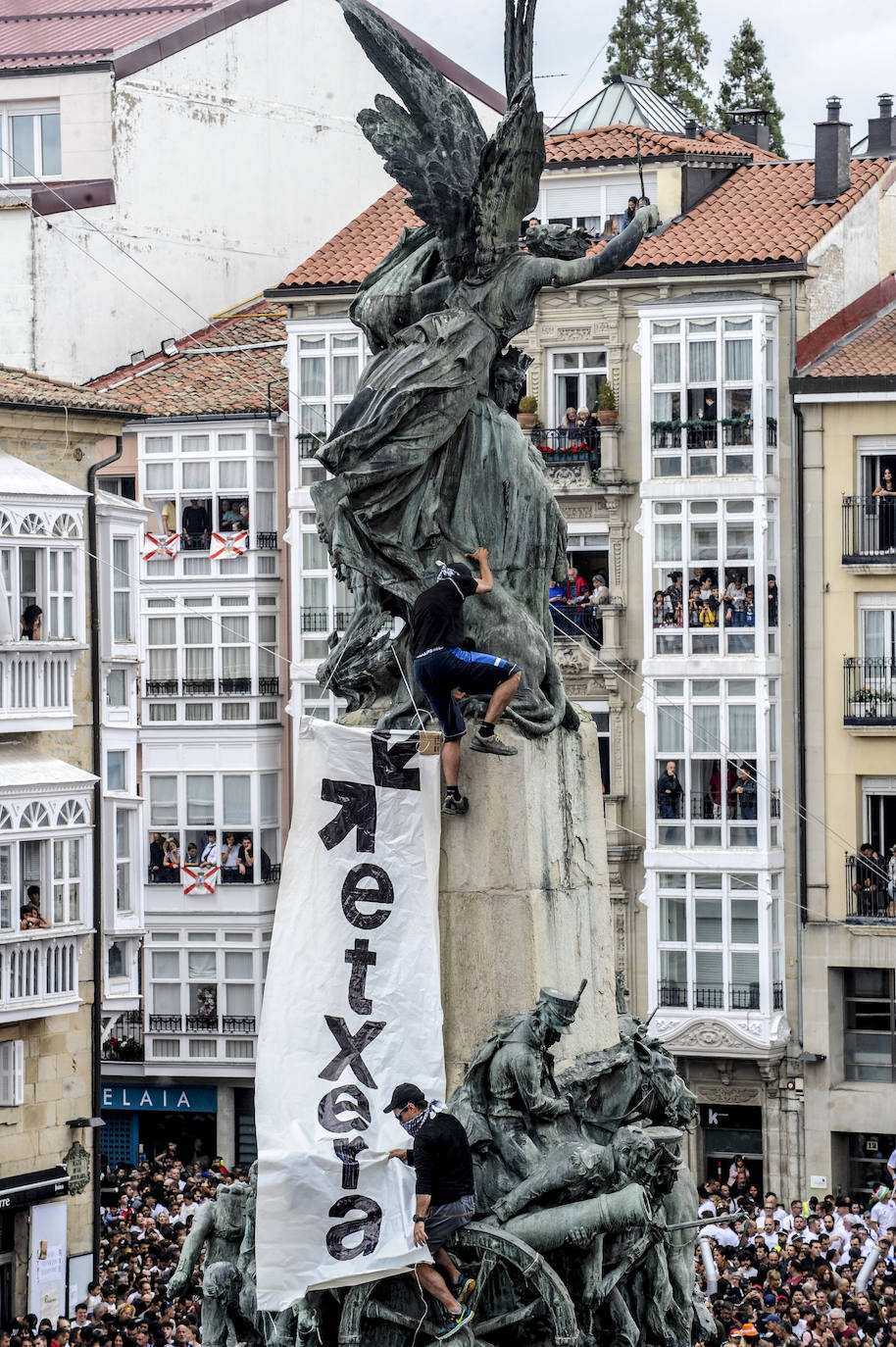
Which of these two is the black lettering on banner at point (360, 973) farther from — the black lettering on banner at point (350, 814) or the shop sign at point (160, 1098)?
the shop sign at point (160, 1098)

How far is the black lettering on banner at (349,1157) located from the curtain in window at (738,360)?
125 feet

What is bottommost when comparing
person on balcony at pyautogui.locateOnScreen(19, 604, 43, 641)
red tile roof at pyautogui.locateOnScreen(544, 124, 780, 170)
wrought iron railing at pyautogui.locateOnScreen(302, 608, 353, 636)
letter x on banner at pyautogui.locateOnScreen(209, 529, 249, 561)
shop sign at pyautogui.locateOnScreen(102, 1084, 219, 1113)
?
shop sign at pyautogui.locateOnScreen(102, 1084, 219, 1113)

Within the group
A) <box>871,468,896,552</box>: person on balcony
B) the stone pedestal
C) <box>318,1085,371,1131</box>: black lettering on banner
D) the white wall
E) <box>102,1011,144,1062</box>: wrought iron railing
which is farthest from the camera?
the white wall

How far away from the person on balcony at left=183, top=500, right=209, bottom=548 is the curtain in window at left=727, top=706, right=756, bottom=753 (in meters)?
11.3

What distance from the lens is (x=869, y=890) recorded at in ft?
191

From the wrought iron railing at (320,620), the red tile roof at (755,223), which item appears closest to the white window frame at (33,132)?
the wrought iron railing at (320,620)

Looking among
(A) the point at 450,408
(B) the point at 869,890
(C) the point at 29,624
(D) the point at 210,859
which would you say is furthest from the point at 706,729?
(A) the point at 450,408

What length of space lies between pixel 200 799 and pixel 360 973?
42.9 meters

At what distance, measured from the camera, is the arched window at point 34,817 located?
169 ft

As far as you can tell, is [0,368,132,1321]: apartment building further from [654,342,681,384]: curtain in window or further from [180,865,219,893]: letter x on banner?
[180,865,219,893]: letter x on banner

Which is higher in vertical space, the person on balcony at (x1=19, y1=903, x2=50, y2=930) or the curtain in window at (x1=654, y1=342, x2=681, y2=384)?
the curtain in window at (x1=654, y1=342, x2=681, y2=384)

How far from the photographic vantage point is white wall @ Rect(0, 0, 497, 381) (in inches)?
2616

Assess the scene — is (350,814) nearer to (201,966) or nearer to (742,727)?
(742,727)

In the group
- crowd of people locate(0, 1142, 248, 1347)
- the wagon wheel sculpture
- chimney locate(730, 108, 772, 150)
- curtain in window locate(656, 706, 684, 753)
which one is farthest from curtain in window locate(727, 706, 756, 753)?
the wagon wheel sculpture
